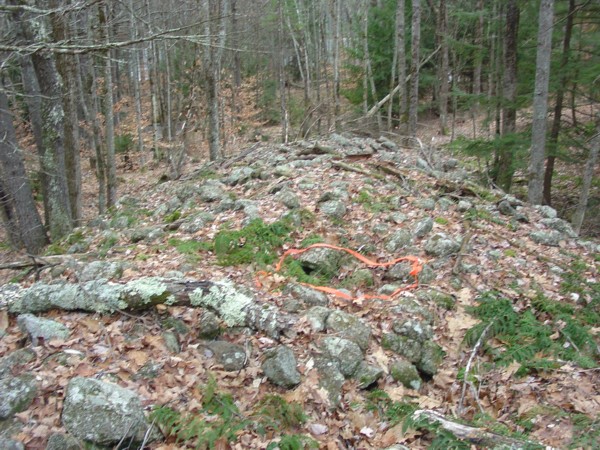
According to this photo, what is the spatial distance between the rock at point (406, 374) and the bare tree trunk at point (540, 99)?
642 cm

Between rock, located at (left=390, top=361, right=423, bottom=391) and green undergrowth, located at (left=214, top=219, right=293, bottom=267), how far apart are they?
82.3 inches

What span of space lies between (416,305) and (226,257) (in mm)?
2360

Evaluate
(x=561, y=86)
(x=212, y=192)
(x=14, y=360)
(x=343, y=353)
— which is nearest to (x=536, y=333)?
(x=343, y=353)

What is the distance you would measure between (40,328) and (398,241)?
14.2ft

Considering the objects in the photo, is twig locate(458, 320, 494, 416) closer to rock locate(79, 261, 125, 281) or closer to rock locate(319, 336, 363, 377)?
rock locate(319, 336, 363, 377)

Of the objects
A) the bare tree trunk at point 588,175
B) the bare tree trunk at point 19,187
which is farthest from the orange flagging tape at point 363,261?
the bare tree trunk at point 19,187

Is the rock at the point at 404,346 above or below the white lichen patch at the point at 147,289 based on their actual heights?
→ below

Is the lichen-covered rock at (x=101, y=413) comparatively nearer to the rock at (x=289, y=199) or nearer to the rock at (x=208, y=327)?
the rock at (x=208, y=327)

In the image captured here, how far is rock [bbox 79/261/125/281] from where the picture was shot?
181 inches

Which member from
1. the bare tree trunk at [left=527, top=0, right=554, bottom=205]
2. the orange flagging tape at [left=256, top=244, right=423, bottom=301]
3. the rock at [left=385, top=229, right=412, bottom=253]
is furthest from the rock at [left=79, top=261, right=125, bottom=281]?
the bare tree trunk at [left=527, top=0, right=554, bottom=205]

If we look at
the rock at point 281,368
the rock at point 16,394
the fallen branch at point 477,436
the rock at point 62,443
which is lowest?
the fallen branch at point 477,436

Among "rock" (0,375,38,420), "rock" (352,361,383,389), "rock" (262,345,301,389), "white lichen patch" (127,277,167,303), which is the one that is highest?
"white lichen patch" (127,277,167,303)

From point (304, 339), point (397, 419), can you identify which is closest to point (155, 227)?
point (304, 339)

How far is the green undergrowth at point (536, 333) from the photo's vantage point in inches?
163
